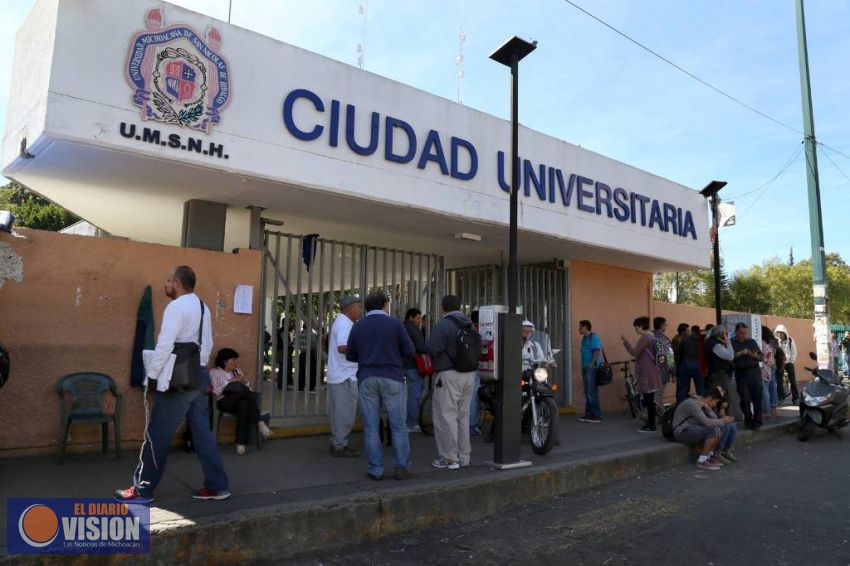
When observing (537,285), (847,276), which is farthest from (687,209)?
(847,276)

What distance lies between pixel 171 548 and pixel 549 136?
288 inches

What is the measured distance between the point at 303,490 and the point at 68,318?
3.02m

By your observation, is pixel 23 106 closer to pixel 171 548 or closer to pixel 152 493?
pixel 152 493

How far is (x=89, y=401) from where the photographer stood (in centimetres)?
576

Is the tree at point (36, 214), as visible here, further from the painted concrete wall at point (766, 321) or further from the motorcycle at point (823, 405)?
the motorcycle at point (823, 405)

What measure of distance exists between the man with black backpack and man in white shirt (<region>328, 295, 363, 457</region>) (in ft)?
3.43

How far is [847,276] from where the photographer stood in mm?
30438

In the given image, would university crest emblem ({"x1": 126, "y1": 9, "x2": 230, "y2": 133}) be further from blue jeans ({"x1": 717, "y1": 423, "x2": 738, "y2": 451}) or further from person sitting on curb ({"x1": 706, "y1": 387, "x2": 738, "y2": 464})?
blue jeans ({"x1": 717, "y1": 423, "x2": 738, "y2": 451})

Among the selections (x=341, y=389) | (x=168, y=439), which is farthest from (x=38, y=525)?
(x=341, y=389)

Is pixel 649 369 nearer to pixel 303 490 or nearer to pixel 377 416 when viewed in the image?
pixel 377 416

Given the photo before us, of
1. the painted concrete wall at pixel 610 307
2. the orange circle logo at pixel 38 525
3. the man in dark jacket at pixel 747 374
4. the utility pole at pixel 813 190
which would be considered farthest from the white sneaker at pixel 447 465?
the utility pole at pixel 813 190

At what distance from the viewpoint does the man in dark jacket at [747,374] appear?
8766 mm

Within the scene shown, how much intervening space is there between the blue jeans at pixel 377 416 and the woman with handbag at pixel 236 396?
5.44ft

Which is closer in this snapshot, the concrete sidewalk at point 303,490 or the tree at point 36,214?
the concrete sidewalk at point 303,490
